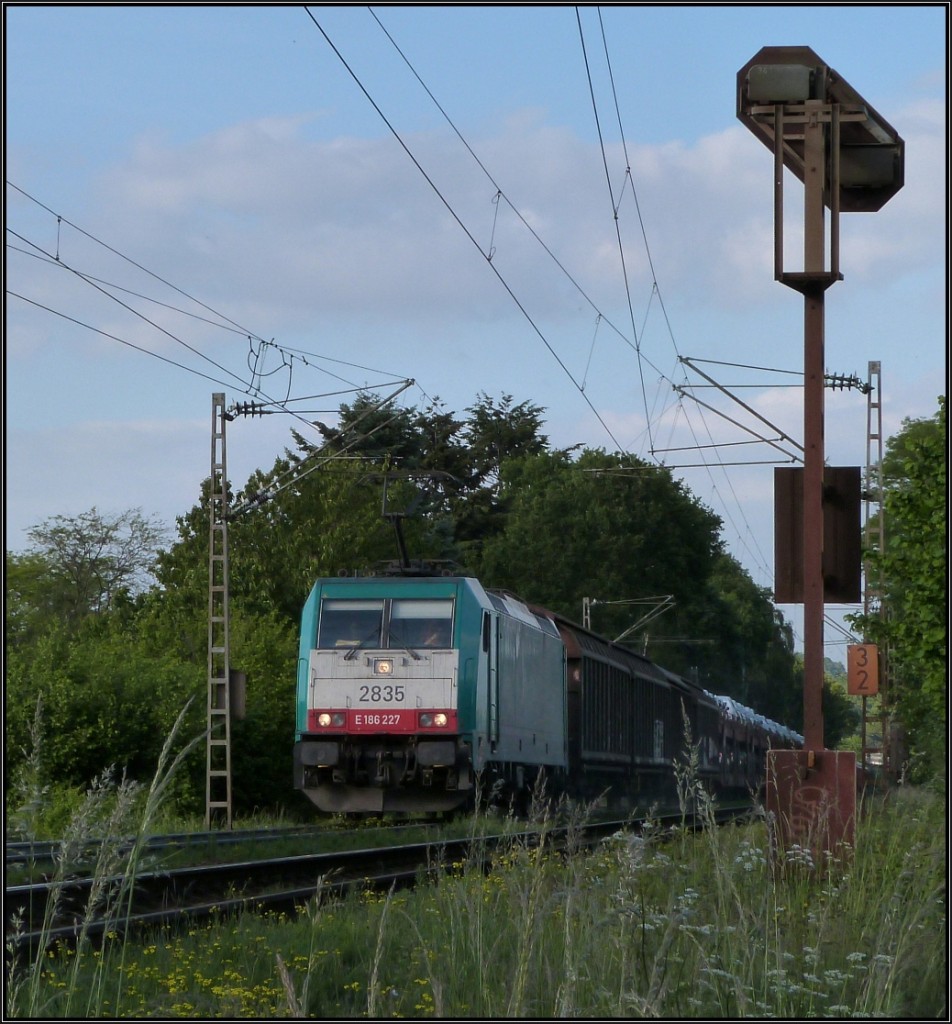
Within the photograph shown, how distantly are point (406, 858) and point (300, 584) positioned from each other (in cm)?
4025

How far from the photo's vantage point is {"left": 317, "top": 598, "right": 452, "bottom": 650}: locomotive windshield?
1888cm

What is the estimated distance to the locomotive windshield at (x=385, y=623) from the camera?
1888cm

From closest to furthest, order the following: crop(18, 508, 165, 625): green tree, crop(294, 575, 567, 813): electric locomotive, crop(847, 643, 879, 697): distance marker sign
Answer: crop(294, 575, 567, 813): electric locomotive
crop(847, 643, 879, 697): distance marker sign
crop(18, 508, 165, 625): green tree

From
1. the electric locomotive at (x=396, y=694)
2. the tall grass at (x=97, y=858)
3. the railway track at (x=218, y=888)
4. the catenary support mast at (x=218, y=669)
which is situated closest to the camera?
the tall grass at (x=97, y=858)

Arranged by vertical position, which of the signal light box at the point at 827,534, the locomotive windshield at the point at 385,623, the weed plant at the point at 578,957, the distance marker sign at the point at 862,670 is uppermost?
the signal light box at the point at 827,534

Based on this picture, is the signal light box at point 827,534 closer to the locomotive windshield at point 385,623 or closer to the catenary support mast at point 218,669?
the locomotive windshield at point 385,623

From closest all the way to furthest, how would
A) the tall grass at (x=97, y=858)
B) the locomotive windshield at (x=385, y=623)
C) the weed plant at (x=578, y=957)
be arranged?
1. the tall grass at (x=97, y=858)
2. the weed plant at (x=578, y=957)
3. the locomotive windshield at (x=385, y=623)

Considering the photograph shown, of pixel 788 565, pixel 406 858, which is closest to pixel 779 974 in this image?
pixel 788 565

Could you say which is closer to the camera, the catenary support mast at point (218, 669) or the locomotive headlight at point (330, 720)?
the locomotive headlight at point (330, 720)

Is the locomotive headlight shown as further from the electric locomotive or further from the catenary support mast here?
the catenary support mast

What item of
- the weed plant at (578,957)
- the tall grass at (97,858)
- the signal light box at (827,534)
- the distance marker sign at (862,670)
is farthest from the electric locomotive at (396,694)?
the tall grass at (97,858)

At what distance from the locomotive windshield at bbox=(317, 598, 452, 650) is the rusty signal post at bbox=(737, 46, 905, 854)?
9.82 meters

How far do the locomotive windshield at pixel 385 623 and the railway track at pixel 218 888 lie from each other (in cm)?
495

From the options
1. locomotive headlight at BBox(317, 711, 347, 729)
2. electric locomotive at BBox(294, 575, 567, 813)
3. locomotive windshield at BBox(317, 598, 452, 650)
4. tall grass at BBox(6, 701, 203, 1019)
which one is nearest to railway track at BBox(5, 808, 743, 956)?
tall grass at BBox(6, 701, 203, 1019)
